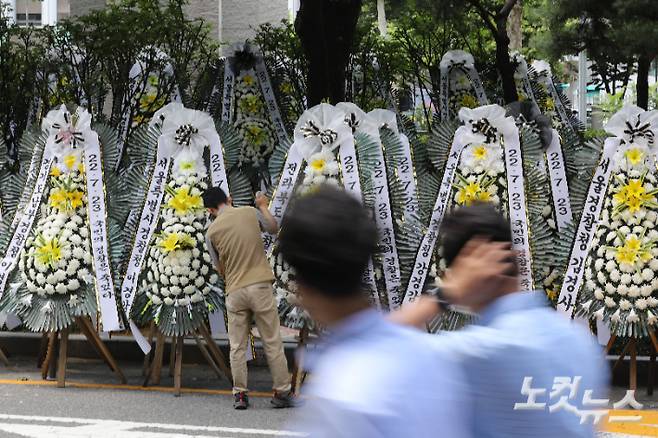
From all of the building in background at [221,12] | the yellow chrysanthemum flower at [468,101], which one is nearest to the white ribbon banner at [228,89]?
the yellow chrysanthemum flower at [468,101]

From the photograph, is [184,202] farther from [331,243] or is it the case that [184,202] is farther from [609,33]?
[609,33]

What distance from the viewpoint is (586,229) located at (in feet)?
28.2

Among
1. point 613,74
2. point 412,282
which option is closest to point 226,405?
point 412,282

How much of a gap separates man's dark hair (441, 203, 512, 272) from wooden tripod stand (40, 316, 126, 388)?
651 cm

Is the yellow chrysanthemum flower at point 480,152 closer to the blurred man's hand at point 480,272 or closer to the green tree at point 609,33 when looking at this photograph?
the green tree at point 609,33

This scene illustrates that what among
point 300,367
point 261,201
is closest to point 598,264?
point 300,367

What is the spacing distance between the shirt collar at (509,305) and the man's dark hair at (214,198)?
5615 mm

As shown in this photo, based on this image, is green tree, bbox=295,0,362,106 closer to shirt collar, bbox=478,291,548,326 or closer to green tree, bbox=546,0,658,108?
green tree, bbox=546,0,658,108

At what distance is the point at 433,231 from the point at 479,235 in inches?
231

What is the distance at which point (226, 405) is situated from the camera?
8.52 meters

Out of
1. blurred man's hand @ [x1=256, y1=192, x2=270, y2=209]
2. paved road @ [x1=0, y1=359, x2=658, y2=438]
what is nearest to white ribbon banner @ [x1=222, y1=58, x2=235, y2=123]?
paved road @ [x1=0, y1=359, x2=658, y2=438]

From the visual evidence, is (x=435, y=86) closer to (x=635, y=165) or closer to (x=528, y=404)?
(x=635, y=165)

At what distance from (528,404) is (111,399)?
636 centimetres

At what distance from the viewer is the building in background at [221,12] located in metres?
18.6
